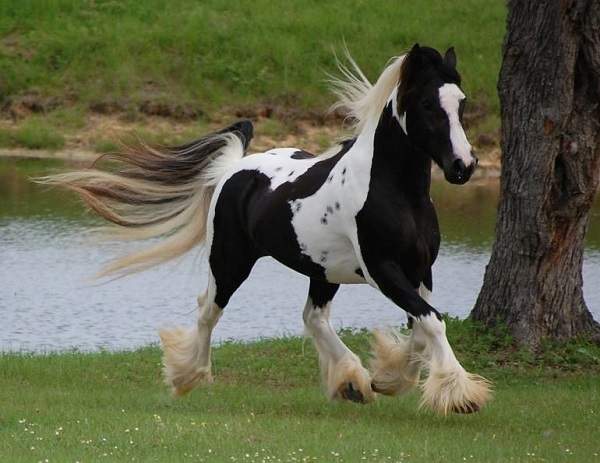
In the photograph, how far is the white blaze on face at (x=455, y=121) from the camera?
8.12m

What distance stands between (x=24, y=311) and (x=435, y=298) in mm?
4539

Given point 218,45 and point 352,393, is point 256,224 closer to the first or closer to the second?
point 352,393

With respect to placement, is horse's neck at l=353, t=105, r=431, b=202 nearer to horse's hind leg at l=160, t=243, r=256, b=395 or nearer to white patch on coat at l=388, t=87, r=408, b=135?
white patch on coat at l=388, t=87, r=408, b=135

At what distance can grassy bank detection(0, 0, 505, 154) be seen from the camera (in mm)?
29234

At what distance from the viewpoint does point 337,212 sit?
8836mm

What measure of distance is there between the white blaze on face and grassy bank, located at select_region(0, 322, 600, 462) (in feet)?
5.06

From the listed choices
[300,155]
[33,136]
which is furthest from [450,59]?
[33,136]

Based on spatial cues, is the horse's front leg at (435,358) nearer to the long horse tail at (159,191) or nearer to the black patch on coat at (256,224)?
the black patch on coat at (256,224)

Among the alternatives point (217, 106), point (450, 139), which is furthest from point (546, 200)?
point (217, 106)

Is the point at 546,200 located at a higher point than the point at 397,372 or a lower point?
higher

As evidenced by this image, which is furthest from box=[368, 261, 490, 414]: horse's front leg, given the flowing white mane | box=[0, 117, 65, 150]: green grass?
box=[0, 117, 65, 150]: green grass

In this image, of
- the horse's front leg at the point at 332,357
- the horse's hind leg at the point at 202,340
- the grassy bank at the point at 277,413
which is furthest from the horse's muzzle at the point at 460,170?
the horse's hind leg at the point at 202,340

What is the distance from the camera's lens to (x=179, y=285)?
17.4 m

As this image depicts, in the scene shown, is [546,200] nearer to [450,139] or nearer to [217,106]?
[450,139]
